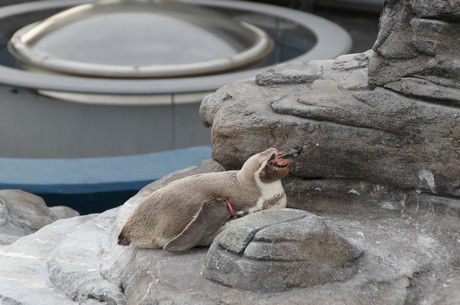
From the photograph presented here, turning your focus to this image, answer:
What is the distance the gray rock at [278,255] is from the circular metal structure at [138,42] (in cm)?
539

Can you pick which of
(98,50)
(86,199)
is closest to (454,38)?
(86,199)

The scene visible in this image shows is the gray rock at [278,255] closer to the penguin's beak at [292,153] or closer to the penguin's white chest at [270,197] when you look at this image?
the penguin's white chest at [270,197]

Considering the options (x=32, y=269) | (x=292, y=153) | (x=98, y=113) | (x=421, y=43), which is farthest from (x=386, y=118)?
(x=98, y=113)

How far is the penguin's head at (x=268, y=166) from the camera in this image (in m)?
4.58

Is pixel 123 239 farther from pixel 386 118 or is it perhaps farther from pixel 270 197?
pixel 386 118

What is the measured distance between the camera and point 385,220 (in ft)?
15.7

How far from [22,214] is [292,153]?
2.61 metres

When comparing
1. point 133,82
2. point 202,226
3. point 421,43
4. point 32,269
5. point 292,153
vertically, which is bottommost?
point 133,82

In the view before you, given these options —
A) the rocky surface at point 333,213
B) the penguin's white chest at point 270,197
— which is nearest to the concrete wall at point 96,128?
the rocky surface at point 333,213

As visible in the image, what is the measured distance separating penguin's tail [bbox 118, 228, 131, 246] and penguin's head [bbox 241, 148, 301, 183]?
25.0 inches

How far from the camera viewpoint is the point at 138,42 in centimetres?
1005

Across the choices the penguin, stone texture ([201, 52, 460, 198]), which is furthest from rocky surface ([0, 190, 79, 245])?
stone texture ([201, 52, 460, 198])

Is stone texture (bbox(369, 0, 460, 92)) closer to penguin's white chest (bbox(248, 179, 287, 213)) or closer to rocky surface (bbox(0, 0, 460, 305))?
rocky surface (bbox(0, 0, 460, 305))

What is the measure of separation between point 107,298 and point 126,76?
5183 mm
